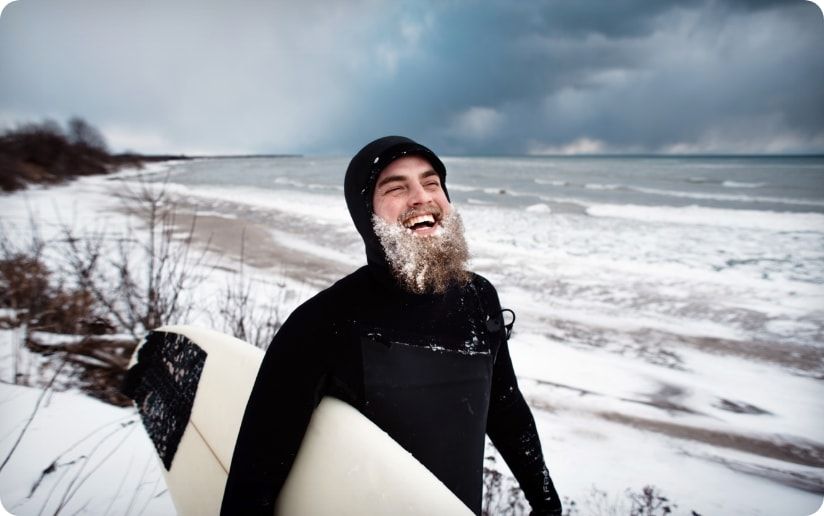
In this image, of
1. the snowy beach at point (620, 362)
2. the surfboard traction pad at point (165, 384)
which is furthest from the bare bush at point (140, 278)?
the surfboard traction pad at point (165, 384)

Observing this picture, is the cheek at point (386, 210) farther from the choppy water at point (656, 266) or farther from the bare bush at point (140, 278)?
the choppy water at point (656, 266)

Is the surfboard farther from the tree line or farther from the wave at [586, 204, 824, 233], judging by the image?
the wave at [586, 204, 824, 233]

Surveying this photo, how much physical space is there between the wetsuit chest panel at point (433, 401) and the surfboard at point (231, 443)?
71 millimetres

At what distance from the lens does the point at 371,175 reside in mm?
1380

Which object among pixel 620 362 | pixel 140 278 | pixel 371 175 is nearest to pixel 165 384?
pixel 371 175

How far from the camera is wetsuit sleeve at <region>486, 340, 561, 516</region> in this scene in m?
1.68

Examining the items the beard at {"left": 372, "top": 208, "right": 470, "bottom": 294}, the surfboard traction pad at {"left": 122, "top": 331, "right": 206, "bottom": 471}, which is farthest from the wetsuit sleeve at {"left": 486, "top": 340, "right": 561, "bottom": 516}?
the surfboard traction pad at {"left": 122, "top": 331, "right": 206, "bottom": 471}

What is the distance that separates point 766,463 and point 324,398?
356 centimetres

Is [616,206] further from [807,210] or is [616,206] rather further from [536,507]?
[536,507]

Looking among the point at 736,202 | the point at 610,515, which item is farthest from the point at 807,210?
the point at 610,515

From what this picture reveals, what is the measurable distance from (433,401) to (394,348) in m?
0.23

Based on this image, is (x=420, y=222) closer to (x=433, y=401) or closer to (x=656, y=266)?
(x=433, y=401)

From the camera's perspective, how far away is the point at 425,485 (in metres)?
1.20

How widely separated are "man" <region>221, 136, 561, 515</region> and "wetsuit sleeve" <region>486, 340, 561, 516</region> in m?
0.24
